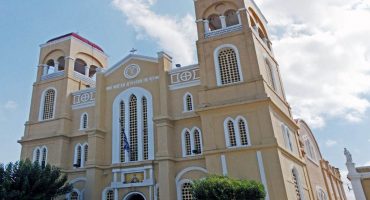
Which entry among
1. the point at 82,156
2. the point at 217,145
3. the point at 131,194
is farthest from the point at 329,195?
the point at 82,156

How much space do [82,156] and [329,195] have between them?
22.3 m

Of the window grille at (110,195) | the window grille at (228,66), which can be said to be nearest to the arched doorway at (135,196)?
the window grille at (110,195)

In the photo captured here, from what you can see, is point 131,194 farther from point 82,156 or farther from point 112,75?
point 112,75

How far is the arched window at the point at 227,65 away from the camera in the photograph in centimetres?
2155

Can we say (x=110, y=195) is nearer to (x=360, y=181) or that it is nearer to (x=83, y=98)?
(x=83, y=98)

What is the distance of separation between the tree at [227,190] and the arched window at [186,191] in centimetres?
555

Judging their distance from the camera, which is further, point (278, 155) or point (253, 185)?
point (278, 155)

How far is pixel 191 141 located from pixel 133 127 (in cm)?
488

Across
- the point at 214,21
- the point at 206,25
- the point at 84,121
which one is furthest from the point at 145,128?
the point at 214,21

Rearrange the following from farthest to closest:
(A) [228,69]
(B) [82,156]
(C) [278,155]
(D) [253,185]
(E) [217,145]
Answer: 1. (B) [82,156]
2. (A) [228,69]
3. (E) [217,145]
4. (C) [278,155]
5. (D) [253,185]

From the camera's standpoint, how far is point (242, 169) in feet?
62.2

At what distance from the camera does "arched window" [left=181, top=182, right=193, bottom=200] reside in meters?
21.3

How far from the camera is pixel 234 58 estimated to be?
22141mm

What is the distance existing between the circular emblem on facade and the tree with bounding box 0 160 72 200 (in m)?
8.99
